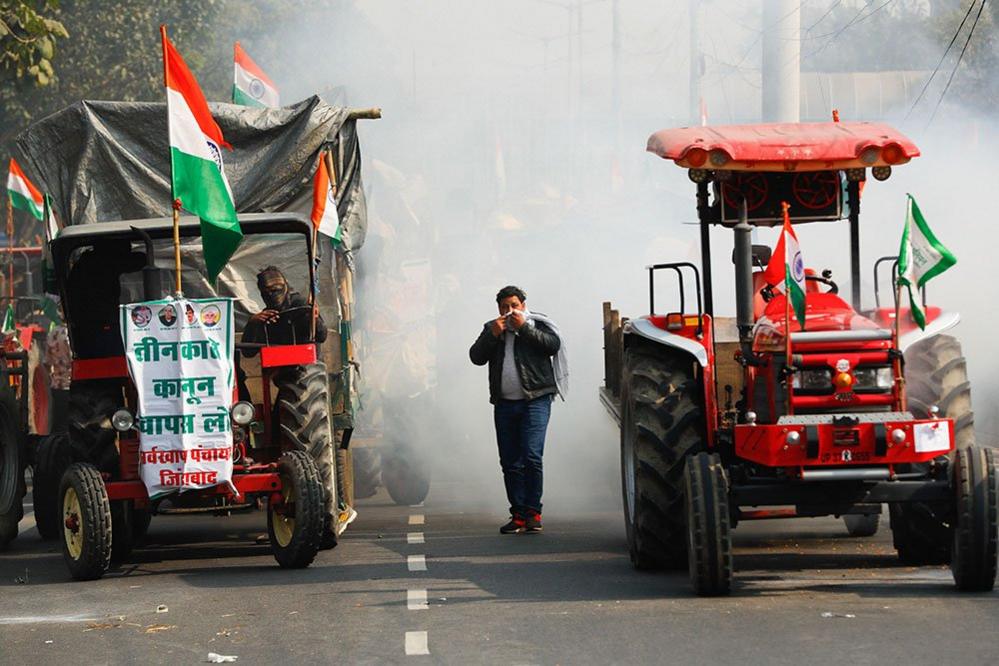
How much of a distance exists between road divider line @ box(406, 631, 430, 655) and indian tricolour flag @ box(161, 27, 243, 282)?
3461 millimetres

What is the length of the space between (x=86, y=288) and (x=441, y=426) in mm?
6470

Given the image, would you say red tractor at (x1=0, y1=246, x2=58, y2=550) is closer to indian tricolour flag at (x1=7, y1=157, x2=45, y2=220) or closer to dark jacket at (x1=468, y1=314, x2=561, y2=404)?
dark jacket at (x1=468, y1=314, x2=561, y2=404)

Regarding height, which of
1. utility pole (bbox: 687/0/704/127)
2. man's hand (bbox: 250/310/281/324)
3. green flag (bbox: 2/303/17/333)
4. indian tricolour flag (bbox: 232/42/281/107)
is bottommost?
man's hand (bbox: 250/310/281/324)

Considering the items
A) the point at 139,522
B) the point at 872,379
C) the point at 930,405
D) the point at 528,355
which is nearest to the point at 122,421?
the point at 139,522

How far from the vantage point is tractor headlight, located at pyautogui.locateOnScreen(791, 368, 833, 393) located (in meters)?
10.1

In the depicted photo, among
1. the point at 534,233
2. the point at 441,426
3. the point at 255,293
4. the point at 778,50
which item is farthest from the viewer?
the point at 534,233

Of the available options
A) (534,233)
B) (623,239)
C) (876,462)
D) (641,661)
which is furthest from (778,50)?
(641,661)

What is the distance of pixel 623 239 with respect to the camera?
28.4m

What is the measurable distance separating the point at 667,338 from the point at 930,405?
1609 mm

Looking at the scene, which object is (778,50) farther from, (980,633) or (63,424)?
(980,633)

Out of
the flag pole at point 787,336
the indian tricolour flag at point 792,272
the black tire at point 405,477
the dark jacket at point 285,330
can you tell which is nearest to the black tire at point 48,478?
the dark jacket at point 285,330

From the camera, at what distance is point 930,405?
1068 centimetres

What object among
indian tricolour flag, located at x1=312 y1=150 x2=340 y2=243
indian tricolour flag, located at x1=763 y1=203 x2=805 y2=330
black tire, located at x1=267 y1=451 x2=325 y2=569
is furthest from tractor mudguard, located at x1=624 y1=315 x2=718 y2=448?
indian tricolour flag, located at x1=312 y1=150 x2=340 y2=243

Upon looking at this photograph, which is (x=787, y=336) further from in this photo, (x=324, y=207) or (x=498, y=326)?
(x=324, y=207)
